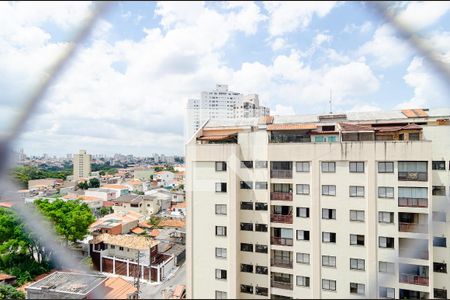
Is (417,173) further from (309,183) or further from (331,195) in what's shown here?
(309,183)

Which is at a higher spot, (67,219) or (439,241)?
(439,241)

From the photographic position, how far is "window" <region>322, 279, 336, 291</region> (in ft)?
12.0

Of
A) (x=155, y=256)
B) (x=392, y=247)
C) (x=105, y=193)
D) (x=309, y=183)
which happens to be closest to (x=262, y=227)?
(x=309, y=183)

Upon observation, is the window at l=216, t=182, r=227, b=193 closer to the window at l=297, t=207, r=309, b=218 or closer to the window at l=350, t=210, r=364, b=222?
the window at l=297, t=207, r=309, b=218

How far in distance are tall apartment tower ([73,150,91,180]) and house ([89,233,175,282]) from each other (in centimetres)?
1965

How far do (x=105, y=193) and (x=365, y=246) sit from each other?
45.5ft

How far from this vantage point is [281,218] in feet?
12.9

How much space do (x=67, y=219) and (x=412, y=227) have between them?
23.4 ft

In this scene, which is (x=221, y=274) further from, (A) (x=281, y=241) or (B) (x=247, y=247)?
(A) (x=281, y=241)

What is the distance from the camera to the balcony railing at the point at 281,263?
153 inches

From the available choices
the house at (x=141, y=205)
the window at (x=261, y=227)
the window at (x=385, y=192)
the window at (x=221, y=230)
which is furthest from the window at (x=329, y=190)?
the house at (x=141, y=205)

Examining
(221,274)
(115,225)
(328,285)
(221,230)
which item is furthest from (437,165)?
(115,225)

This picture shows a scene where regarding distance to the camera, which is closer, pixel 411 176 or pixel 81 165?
pixel 411 176

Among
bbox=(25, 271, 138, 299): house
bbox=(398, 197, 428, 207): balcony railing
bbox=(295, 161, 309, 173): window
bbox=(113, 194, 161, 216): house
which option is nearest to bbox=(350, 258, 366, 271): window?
bbox=(398, 197, 428, 207): balcony railing
